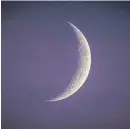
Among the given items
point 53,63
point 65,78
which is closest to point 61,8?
point 53,63

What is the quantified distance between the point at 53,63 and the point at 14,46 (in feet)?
1.72

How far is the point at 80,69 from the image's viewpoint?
268 cm

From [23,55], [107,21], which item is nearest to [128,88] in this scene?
[107,21]

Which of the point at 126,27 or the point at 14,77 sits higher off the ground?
the point at 126,27

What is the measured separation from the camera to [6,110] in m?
2.68

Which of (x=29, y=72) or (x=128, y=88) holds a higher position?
(x=29, y=72)

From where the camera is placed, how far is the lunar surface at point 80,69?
8.75 feet

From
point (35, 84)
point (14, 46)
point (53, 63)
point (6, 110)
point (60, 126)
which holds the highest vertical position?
point (14, 46)

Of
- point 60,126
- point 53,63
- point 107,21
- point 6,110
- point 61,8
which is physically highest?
point 61,8

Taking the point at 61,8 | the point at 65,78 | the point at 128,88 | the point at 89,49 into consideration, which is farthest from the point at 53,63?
the point at 128,88

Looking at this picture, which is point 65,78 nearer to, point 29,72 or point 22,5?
point 29,72

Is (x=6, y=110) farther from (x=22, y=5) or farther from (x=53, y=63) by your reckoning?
(x=22, y=5)

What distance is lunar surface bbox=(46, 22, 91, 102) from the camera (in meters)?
2.67

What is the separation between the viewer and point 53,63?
2.69 metres
